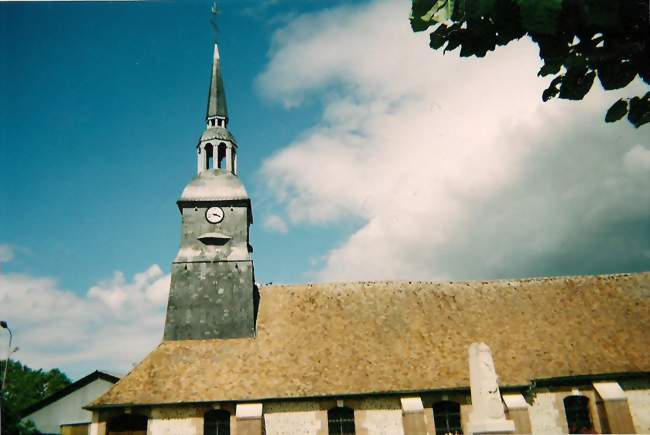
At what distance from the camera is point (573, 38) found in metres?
3.20

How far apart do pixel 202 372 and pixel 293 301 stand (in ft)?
18.4

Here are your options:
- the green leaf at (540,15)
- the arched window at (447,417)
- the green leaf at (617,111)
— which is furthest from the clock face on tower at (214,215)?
the green leaf at (540,15)

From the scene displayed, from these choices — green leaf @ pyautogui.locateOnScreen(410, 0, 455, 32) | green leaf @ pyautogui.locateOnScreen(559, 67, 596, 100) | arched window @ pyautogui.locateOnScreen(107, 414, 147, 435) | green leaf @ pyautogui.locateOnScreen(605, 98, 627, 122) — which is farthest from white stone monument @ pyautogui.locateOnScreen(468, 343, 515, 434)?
arched window @ pyautogui.locateOnScreen(107, 414, 147, 435)

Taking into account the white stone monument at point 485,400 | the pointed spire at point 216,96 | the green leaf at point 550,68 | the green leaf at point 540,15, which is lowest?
the white stone monument at point 485,400

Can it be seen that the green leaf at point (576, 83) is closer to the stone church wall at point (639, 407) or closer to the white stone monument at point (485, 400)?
the white stone monument at point (485, 400)

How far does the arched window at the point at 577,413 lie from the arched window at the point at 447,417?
169 inches

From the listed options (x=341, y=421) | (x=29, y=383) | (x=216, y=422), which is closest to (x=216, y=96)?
(x=216, y=422)

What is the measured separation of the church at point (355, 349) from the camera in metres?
17.5

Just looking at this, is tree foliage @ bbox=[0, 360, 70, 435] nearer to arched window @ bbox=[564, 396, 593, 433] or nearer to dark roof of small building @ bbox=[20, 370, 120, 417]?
dark roof of small building @ bbox=[20, 370, 120, 417]

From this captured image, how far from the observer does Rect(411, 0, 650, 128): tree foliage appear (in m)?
2.94

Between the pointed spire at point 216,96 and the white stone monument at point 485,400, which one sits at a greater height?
the pointed spire at point 216,96

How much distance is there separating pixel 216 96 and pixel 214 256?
9435 mm

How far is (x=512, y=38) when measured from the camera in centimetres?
335

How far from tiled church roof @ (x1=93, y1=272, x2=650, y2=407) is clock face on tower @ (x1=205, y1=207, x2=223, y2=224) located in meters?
4.30
